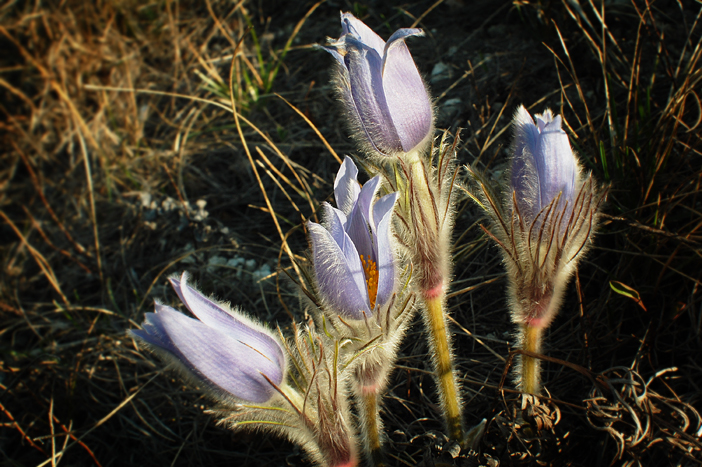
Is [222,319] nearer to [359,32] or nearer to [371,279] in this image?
[371,279]

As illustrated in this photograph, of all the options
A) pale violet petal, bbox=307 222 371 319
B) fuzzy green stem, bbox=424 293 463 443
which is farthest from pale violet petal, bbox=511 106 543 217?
pale violet petal, bbox=307 222 371 319

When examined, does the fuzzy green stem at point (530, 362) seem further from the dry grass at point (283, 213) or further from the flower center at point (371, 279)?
the flower center at point (371, 279)

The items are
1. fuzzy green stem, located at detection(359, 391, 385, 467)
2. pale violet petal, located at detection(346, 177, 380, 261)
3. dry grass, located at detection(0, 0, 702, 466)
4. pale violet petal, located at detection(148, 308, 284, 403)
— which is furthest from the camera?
dry grass, located at detection(0, 0, 702, 466)

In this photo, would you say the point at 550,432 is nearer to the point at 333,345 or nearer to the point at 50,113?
the point at 333,345

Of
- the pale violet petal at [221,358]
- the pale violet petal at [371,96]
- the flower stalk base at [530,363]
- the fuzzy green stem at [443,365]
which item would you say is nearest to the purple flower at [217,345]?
the pale violet petal at [221,358]

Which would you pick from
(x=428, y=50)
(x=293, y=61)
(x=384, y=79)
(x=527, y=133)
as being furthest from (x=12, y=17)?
(x=527, y=133)

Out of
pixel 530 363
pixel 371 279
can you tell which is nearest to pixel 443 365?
pixel 530 363

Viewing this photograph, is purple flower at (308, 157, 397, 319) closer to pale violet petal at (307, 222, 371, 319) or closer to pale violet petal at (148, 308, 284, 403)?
pale violet petal at (307, 222, 371, 319)
